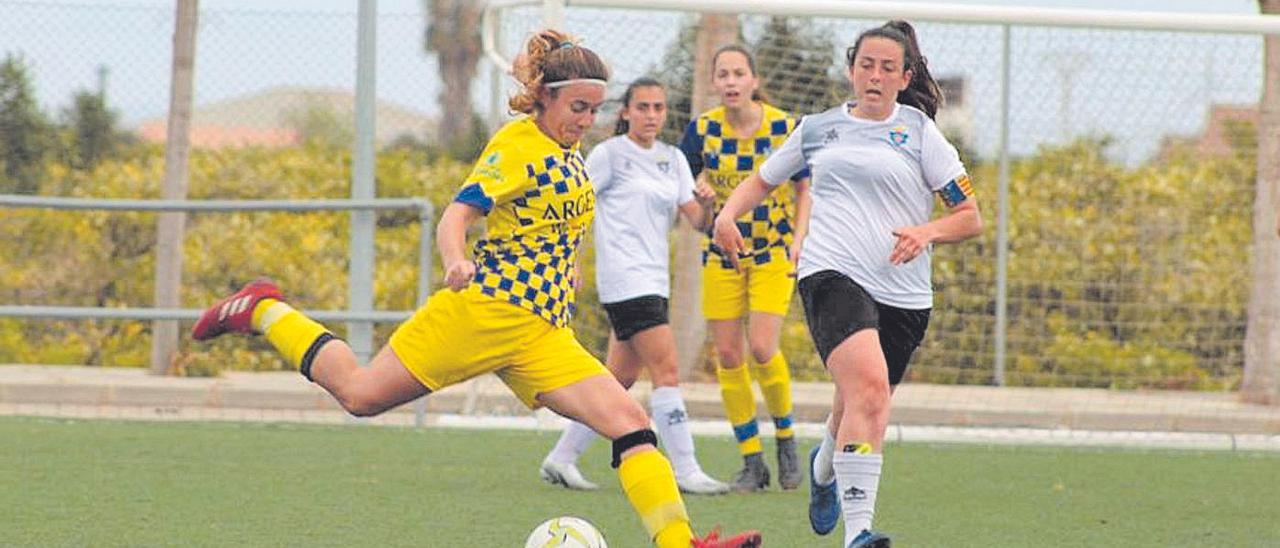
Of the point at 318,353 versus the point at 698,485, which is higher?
the point at 318,353

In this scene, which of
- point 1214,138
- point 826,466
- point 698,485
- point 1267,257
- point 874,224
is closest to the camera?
point 874,224

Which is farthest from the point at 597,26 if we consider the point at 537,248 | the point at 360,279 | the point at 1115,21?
the point at 537,248

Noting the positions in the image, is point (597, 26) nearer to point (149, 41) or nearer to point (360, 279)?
point (360, 279)

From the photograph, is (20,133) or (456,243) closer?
(456,243)

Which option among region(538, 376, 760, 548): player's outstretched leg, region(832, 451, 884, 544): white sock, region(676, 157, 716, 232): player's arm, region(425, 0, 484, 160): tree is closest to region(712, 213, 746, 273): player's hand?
region(832, 451, 884, 544): white sock

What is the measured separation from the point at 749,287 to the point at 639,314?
0.60 metres

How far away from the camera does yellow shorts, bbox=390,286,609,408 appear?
6.46 meters

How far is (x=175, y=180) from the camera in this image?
50.2ft

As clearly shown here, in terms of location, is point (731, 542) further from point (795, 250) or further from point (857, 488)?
point (795, 250)

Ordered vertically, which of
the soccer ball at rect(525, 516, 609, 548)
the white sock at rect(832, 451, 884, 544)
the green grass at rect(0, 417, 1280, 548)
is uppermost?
the white sock at rect(832, 451, 884, 544)

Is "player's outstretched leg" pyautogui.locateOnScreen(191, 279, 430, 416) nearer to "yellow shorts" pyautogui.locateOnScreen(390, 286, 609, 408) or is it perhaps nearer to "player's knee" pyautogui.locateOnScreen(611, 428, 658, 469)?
"yellow shorts" pyautogui.locateOnScreen(390, 286, 609, 408)

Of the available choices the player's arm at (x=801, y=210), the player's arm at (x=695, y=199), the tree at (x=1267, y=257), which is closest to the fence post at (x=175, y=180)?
the player's arm at (x=695, y=199)

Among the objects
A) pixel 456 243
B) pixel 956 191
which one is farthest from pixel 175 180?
pixel 456 243

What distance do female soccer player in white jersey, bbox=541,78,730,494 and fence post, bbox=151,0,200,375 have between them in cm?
579
